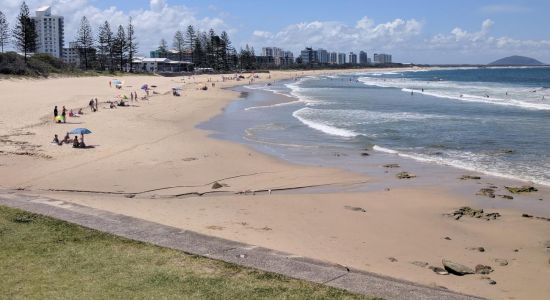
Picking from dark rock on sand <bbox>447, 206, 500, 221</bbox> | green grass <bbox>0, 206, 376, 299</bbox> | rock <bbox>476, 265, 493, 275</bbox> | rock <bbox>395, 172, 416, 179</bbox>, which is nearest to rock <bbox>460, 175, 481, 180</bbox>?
rock <bbox>395, 172, 416, 179</bbox>

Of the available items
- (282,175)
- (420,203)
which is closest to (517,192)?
(420,203)

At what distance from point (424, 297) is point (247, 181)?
31.5 feet

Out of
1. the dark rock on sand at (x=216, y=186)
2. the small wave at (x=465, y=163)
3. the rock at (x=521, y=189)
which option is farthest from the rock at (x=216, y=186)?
the small wave at (x=465, y=163)

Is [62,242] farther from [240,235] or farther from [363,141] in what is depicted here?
[363,141]

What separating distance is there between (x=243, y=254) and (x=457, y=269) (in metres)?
3.27

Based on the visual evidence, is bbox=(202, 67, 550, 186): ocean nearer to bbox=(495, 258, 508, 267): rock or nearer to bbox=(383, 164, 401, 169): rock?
bbox=(383, 164, 401, 169): rock

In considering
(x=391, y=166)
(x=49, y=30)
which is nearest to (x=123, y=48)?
(x=49, y=30)

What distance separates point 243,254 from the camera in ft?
24.3

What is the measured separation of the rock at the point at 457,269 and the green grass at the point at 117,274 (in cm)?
291

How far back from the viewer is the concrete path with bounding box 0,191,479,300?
20.7 ft

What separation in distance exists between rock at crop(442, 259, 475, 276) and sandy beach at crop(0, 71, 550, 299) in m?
0.14

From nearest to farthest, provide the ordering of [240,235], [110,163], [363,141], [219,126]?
1. [240,235]
2. [110,163]
3. [363,141]
4. [219,126]

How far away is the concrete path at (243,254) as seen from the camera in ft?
20.7

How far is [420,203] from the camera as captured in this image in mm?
13180
